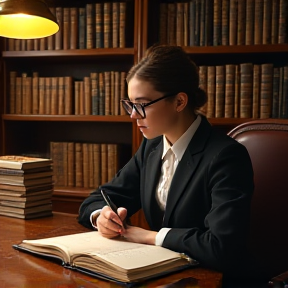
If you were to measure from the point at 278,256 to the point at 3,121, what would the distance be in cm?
192

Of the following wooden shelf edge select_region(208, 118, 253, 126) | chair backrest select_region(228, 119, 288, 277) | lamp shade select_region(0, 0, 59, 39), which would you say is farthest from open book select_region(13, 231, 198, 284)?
wooden shelf edge select_region(208, 118, 253, 126)

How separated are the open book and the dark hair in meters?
0.54

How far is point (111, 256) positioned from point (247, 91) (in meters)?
1.59

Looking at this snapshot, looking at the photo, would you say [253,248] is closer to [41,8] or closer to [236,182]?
[236,182]

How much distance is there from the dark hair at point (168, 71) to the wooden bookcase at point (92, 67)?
0.90m

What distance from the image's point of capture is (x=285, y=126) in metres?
1.68

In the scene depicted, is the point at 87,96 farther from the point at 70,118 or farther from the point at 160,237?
the point at 160,237

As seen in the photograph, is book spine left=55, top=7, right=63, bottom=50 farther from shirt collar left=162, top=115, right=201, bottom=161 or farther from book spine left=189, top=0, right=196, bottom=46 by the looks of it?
shirt collar left=162, top=115, right=201, bottom=161

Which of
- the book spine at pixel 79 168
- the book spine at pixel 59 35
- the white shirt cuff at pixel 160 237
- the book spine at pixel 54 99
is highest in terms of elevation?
the book spine at pixel 59 35

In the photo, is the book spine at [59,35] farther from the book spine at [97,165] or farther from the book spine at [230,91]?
the book spine at [230,91]

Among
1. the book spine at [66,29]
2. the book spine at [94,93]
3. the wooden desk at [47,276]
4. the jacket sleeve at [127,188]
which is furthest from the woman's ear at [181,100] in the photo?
the book spine at [66,29]

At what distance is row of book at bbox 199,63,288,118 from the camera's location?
2.49 metres

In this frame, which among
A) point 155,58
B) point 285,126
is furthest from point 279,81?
point 155,58

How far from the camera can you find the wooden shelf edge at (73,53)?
2703 mm
